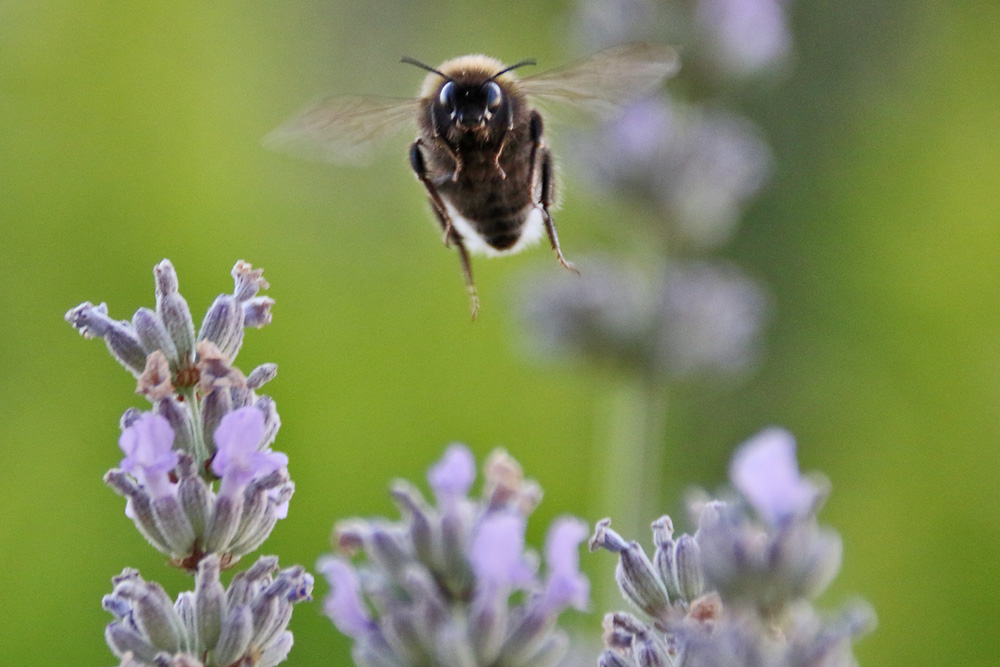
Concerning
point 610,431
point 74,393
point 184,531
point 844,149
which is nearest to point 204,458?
point 184,531

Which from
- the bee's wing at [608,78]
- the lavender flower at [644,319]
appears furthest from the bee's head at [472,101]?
the lavender flower at [644,319]

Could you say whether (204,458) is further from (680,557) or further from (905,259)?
(905,259)

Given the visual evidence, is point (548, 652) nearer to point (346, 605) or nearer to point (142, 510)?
point (346, 605)

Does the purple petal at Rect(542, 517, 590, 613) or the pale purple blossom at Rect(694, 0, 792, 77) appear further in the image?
the pale purple blossom at Rect(694, 0, 792, 77)

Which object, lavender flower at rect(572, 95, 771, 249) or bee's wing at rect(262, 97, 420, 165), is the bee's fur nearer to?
bee's wing at rect(262, 97, 420, 165)

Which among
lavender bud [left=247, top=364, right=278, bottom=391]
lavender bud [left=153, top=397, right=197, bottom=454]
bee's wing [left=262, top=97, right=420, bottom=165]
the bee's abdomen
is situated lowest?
lavender bud [left=153, top=397, right=197, bottom=454]

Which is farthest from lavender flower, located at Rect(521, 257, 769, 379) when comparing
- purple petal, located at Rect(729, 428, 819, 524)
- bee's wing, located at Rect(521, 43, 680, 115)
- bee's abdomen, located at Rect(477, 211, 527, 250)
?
purple petal, located at Rect(729, 428, 819, 524)

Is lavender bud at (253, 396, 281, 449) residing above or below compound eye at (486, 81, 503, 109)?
below
